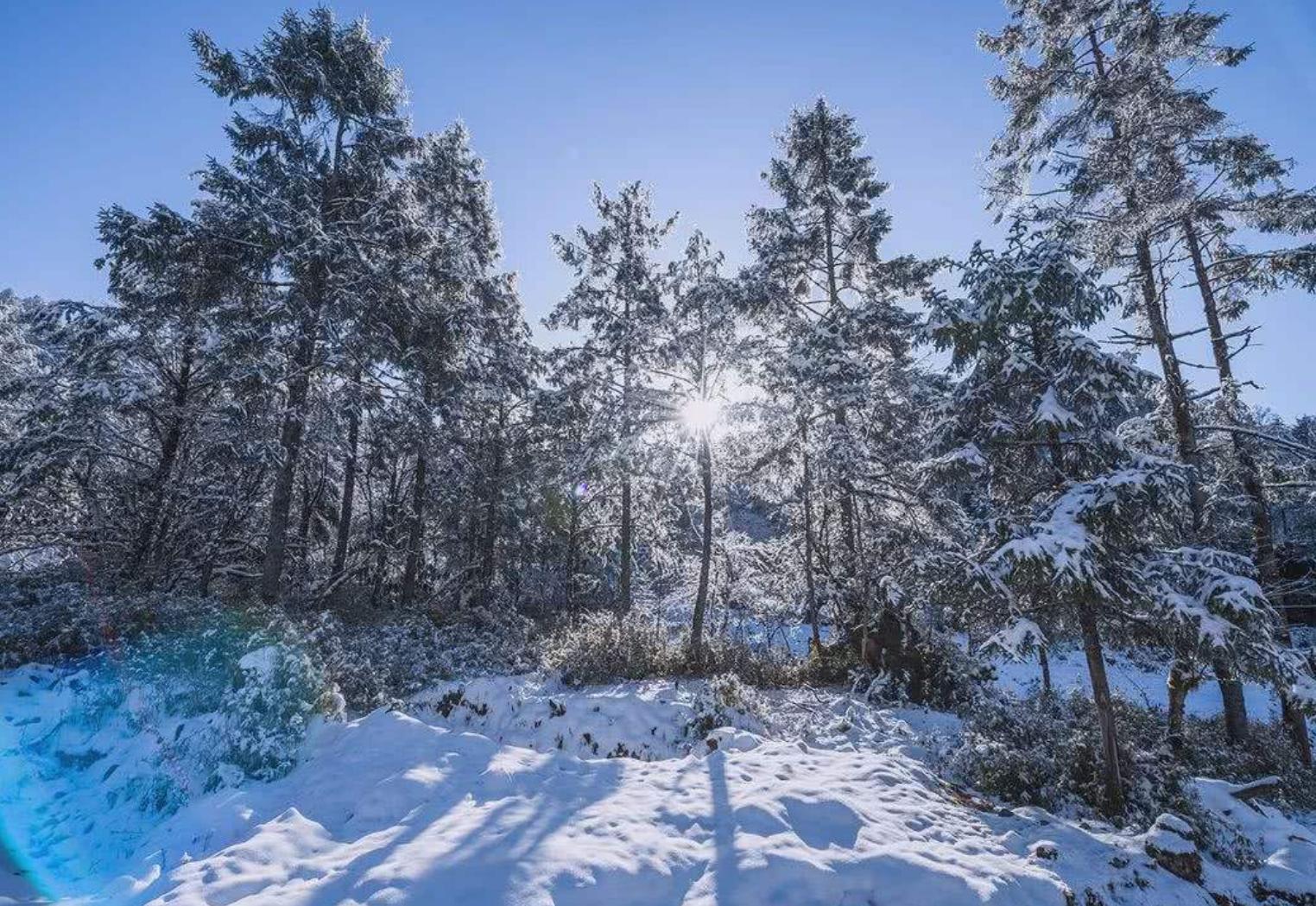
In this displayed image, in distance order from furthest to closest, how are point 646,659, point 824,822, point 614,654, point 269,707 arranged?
point 646,659 → point 614,654 → point 269,707 → point 824,822

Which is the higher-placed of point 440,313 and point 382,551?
point 440,313

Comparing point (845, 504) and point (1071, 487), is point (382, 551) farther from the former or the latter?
point (1071, 487)

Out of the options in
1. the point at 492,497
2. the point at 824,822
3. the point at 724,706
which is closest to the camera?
the point at 824,822

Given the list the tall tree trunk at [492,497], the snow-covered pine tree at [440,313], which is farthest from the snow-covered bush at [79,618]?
the tall tree trunk at [492,497]

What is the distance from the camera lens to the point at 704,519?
44.3 ft

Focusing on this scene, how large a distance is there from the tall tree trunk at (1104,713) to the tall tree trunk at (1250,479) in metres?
6.89

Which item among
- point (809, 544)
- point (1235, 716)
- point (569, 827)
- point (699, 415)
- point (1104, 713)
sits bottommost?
point (1235, 716)

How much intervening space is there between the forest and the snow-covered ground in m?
0.06

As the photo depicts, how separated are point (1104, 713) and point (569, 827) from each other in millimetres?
5870

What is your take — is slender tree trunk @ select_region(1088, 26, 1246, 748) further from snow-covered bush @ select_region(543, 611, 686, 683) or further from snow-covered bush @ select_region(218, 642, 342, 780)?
snow-covered bush @ select_region(218, 642, 342, 780)

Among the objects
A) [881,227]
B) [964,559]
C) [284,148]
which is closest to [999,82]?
[881,227]

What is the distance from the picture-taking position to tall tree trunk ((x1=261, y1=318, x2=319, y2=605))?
40.1ft

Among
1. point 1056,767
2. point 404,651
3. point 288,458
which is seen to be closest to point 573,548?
point 404,651

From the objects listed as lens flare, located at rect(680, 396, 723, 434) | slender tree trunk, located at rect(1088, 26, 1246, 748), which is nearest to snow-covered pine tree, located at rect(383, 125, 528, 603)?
lens flare, located at rect(680, 396, 723, 434)
